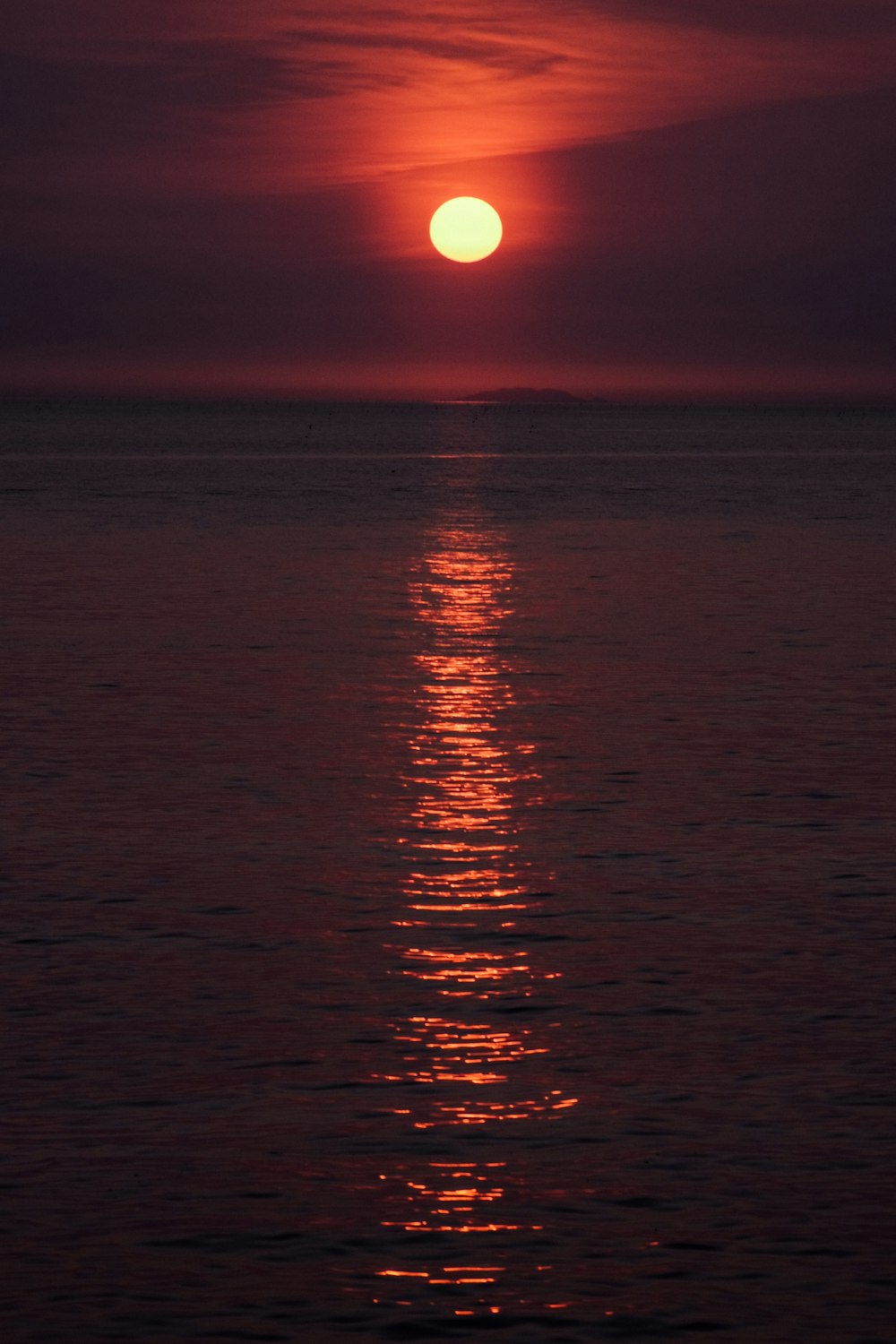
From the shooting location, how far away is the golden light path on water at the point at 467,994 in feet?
27.2

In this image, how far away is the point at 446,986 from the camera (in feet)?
38.3

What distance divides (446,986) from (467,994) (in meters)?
0.21

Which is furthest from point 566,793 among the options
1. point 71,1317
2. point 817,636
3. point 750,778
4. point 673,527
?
point 673,527

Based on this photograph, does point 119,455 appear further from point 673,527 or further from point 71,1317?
point 71,1317

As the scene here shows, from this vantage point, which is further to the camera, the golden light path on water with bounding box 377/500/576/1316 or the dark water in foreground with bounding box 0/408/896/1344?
the golden light path on water with bounding box 377/500/576/1316

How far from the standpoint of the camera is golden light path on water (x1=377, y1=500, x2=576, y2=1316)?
27.2 feet

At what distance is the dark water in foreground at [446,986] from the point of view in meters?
7.86

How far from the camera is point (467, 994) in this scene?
11.5 m

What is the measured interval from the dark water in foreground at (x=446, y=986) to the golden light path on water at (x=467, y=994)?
0.03 m

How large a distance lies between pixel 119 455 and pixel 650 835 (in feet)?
394

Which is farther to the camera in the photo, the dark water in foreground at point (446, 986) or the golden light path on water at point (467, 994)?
the golden light path on water at point (467, 994)

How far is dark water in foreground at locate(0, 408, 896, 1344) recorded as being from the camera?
309 inches

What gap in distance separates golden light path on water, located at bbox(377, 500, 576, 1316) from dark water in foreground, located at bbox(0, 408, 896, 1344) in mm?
31

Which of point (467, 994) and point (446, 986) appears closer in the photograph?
point (467, 994)
